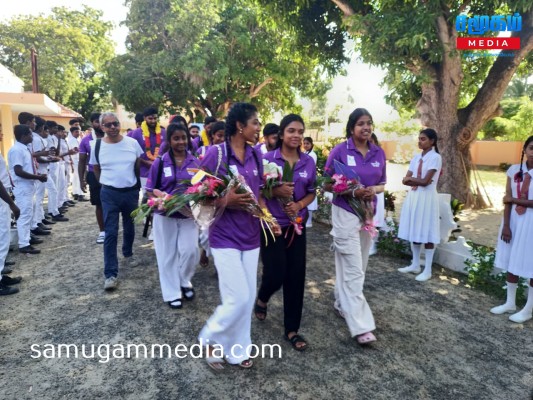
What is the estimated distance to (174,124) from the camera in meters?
4.21

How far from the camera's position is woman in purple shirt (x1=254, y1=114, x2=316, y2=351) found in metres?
3.40

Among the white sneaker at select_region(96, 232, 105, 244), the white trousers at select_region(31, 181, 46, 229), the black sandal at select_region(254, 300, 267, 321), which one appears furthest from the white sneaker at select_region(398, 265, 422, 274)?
the white trousers at select_region(31, 181, 46, 229)

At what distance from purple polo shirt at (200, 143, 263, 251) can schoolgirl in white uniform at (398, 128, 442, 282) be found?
9.97 ft

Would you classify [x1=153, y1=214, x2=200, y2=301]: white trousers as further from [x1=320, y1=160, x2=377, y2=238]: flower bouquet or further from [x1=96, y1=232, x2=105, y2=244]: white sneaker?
[x1=96, y1=232, x2=105, y2=244]: white sneaker

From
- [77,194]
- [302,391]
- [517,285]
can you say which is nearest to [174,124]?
[302,391]

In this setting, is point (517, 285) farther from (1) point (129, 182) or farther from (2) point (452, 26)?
(2) point (452, 26)

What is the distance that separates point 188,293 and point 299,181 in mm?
2018

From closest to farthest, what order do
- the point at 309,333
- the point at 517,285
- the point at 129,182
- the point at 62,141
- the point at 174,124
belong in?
the point at 309,333 < the point at 174,124 < the point at 517,285 < the point at 129,182 < the point at 62,141

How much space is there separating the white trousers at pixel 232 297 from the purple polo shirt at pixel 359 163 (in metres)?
1.20

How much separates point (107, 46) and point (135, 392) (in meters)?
35.8

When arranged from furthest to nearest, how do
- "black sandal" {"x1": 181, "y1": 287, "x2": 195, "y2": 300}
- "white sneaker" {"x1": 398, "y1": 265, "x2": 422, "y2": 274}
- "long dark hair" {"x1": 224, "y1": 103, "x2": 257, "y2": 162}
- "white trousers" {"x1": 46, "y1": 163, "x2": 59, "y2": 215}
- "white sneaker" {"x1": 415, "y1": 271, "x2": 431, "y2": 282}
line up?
"white trousers" {"x1": 46, "y1": 163, "x2": 59, "y2": 215} → "white sneaker" {"x1": 398, "y1": 265, "x2": 422, "y2": 274} → "white sneaker" {"x1": 415, "y1": 271, "x2": 431, "y2": 282} → "black sandal" {"x1": 181, "y1": 287, "x2": 195, "y2": 300} → "long dark hair" {"x1": 224, "y1": 103, "x2": 257, "y2": 162}

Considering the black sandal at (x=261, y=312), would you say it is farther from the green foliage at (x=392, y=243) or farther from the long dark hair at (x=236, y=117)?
the green foliage at (x=392, y=243)

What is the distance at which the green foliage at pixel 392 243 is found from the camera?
20.8ft

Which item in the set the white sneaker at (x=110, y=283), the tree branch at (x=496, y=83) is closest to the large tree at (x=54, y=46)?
the tree branch at (x=496, y=83)
